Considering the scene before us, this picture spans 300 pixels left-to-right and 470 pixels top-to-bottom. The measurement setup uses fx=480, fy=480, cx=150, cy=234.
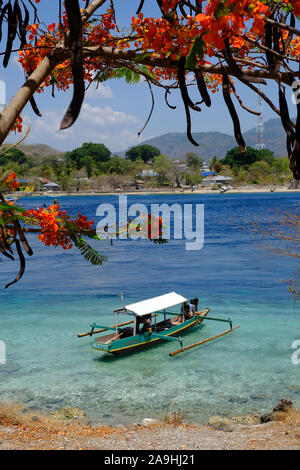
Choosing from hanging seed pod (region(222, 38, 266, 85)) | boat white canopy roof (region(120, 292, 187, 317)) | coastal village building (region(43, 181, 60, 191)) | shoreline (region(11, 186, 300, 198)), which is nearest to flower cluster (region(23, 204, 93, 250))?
hanging seed pod (region(222, 38, 266, 85))

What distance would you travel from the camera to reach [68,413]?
1071 cm

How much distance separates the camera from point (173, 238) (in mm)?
52469

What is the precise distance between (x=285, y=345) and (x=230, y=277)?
13.7 meters

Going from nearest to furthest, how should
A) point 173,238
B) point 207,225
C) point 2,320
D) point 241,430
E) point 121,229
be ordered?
point 121,229 < point 241,430 < point 2,320 < point 173,238 < point 207,225

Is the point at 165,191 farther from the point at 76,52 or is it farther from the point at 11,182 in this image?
the point at 76,52

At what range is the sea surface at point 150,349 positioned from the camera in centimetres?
1233

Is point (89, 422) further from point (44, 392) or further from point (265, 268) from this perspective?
point (265, 268)

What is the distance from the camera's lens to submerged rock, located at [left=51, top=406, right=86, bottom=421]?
10523 millimetres

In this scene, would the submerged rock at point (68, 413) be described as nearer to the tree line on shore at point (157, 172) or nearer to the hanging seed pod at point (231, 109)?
the hanging seed pod at point (231, 109)

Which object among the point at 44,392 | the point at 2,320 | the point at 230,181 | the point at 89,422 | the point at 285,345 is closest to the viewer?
the point at 89,422

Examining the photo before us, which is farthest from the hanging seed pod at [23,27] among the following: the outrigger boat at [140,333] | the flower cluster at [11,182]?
the outrigger boat at [140,333]

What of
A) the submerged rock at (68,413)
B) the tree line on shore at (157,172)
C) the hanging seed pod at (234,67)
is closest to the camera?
the hanging seed pod at (234,67)

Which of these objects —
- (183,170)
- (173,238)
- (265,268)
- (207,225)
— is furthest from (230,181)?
(265,268)

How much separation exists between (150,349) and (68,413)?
6.15m
